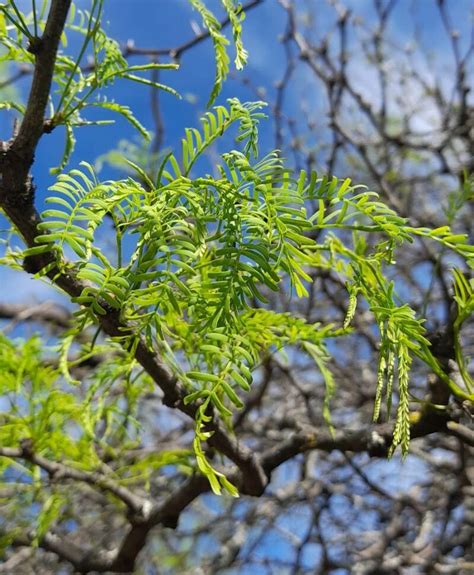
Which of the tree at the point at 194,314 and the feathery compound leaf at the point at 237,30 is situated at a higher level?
the feathery compound leaf at the point at 237,30

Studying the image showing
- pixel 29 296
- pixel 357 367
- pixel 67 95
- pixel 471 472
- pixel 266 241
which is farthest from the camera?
pixel 29 296

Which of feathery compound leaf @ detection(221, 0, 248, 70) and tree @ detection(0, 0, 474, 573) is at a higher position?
feathery compound leaf @ detection(221, 0, 248, 70)

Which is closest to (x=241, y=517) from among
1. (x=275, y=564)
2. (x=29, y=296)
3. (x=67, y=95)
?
(x=275, y=564)

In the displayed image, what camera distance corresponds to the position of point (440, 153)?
2.62m

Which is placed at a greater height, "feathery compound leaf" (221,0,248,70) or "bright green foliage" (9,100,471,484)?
"feathery compound leaf" (221,0,248,70)

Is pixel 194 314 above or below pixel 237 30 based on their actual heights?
below

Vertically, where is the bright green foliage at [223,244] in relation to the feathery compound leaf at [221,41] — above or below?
below

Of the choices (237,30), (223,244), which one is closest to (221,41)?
(237,30)

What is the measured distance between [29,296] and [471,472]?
6.27 ft

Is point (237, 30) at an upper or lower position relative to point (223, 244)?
upper

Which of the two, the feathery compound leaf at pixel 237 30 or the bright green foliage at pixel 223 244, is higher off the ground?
the feathery compound leaf at pixel 237 30

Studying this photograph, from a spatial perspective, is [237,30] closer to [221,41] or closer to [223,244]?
[221,41]

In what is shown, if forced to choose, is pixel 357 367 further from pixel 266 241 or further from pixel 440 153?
pixel 266 241

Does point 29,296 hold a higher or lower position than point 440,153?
lower
